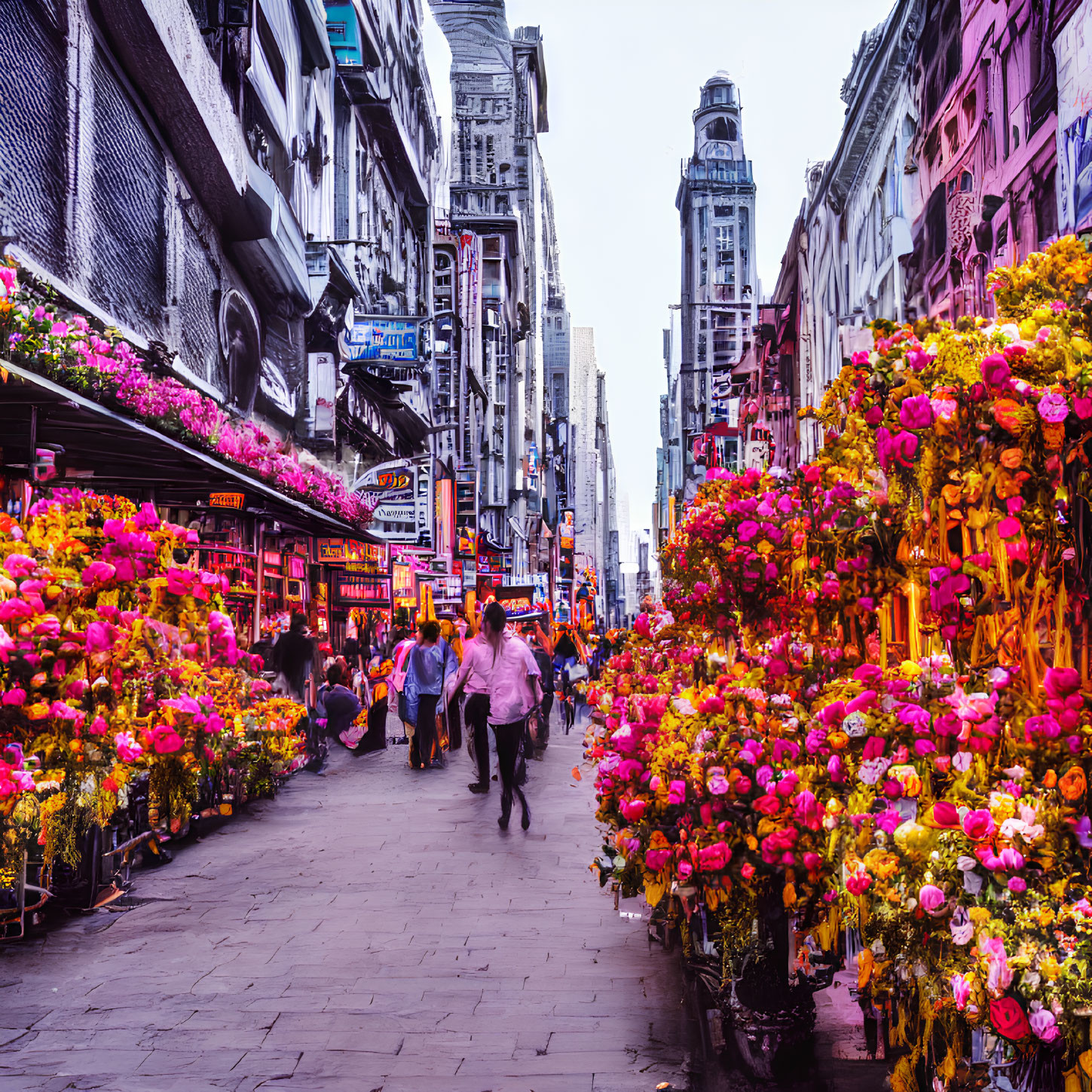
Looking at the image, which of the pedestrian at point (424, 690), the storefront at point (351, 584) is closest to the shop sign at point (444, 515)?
the storefront at point (351, 584)

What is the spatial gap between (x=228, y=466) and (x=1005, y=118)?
8.56 meters

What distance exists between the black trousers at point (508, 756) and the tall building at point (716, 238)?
137m

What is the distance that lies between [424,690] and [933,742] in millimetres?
11932

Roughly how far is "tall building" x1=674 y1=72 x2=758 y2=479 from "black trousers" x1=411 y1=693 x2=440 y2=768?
13206cm

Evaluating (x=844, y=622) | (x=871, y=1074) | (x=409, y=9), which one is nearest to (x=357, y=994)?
(x=871, y=1074)

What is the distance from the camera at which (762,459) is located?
37500 millimetres

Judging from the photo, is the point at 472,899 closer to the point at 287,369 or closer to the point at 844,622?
the point at 844,622

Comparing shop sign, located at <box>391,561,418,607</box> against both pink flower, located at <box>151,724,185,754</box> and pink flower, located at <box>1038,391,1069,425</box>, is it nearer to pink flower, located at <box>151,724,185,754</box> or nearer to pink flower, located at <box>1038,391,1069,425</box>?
pink flower, located at <box>151,724,185,754</box>

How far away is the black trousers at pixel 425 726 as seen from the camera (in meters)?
15.2

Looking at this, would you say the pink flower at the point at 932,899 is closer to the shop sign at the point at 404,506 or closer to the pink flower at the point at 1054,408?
the pink flower at the point at 1054,408

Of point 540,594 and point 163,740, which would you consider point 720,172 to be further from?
point 163,740

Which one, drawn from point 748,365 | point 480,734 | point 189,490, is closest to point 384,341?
point 189,490

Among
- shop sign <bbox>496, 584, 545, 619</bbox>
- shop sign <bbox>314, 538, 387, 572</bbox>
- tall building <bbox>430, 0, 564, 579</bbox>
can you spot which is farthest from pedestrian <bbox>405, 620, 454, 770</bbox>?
tall building <bbox>430, 0, 564, 579</bbox>

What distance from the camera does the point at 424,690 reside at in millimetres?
15172
